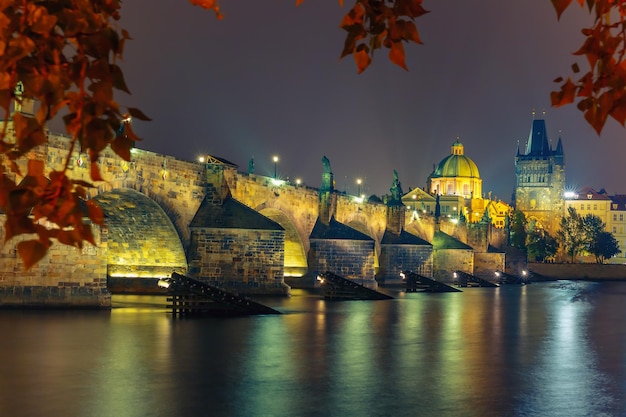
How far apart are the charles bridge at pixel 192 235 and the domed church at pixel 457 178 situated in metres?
97.9

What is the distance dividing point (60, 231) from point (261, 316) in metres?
26.3

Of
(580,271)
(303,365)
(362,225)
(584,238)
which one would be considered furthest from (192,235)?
(584,238)

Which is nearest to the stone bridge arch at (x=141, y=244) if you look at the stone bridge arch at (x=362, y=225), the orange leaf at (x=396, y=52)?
the stone bridge arch at (x=362, y=225)

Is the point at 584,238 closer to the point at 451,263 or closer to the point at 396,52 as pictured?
the point at 451,263

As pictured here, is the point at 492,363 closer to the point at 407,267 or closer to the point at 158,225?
the point at 158,225

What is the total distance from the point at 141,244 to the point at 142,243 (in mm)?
54

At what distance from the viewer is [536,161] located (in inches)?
6097

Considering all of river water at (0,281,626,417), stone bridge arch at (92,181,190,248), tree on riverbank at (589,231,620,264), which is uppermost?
tree on riverbank at (589,231,620,264)

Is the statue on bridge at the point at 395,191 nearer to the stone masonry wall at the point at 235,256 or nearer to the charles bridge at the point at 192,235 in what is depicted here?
the charles bridge at the point at 192,235

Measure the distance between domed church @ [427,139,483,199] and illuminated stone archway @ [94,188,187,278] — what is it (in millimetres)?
118528

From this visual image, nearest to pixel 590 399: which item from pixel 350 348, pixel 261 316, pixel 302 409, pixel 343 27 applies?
pixel 302 409

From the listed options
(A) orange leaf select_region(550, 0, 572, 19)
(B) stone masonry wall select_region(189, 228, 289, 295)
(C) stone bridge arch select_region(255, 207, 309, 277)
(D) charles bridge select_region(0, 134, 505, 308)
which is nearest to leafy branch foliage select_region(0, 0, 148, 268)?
(A) orange leaf select_region(550, 0, 572, 19)

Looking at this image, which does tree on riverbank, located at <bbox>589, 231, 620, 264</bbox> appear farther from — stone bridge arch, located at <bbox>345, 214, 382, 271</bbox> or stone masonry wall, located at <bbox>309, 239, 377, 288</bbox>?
stone masonry wall, located at <bbox>309, 239, 377, 288</bbox>

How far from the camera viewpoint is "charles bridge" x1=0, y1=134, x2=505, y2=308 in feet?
93.4
